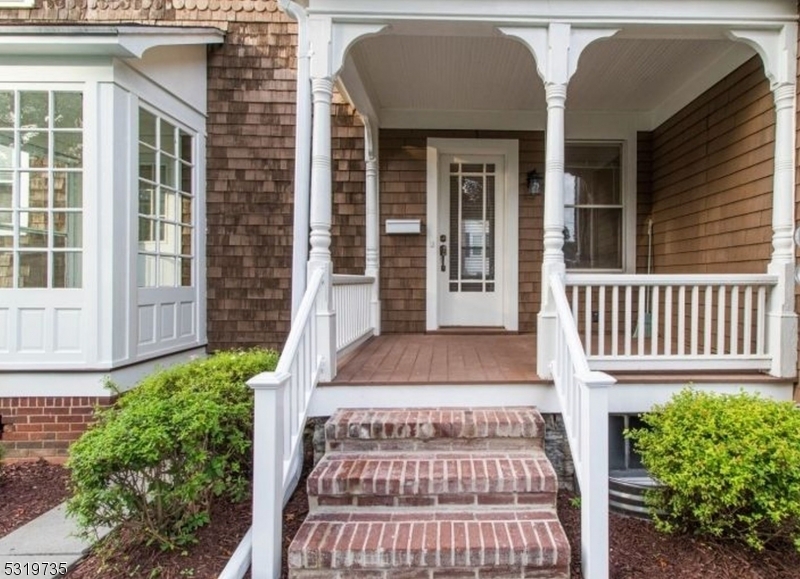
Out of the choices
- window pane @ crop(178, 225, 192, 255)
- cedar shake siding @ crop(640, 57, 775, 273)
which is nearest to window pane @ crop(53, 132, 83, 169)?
window pane @ crop(178, 225, 192, 255)

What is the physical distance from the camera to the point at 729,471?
232 cm

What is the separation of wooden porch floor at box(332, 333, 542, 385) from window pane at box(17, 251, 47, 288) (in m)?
2.38

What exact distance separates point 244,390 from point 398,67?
3088mm

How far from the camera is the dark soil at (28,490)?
2846mm

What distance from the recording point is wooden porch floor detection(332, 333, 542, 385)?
3135mm

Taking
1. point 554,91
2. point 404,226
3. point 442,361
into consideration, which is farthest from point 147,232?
point 554,91

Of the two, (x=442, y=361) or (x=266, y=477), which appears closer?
(x=266, y=477)

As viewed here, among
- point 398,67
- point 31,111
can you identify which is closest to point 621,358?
point 398,67

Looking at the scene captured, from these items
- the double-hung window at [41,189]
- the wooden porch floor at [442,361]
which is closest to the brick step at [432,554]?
the wooden porch floor at [442,361]

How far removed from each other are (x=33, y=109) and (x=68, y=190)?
661 millimetres

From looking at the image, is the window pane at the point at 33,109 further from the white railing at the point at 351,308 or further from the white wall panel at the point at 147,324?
the white railing at the point at 351,308

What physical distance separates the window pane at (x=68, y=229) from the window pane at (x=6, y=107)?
2.58ft

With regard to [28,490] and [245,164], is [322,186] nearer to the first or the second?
[245,164]

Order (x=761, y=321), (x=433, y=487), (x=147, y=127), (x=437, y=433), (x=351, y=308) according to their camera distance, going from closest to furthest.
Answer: (x=433, y=487), (x=437, y=433), (x=761, y=321), (x=351, y=308), (x=147, y=127)
